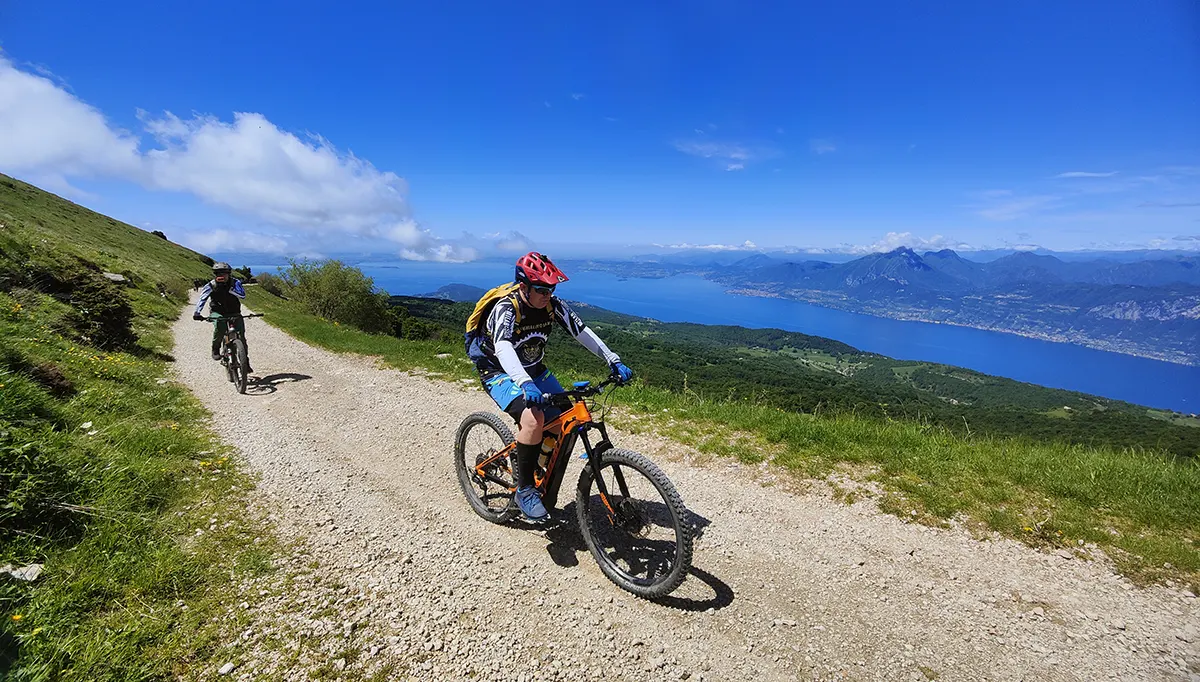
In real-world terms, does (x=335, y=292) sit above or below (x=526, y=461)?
above

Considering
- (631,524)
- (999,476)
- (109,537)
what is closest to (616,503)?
(631,524)

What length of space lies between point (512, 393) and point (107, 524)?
3.70 m

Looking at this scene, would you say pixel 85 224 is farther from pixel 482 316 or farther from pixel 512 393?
pixel 512 393

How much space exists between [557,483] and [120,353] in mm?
13037

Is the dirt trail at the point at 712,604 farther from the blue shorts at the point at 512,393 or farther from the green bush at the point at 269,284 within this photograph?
the green bush at the point at 269,284

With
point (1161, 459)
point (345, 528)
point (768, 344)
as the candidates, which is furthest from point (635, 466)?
point (768, 344)

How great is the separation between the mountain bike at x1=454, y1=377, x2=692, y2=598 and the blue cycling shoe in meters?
0.07

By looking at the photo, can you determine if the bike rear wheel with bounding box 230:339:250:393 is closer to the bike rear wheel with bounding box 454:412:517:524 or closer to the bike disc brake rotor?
the bike rear wheel with bounding box 454:412:517:524

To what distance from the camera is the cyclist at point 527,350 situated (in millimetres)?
4625

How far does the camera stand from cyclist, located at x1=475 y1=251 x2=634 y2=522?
4.62 metres

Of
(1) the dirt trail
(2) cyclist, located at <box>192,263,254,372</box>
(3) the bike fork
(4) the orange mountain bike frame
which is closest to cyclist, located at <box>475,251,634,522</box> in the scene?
(4) the orange mountain bike frame

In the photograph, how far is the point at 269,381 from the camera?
458 inches

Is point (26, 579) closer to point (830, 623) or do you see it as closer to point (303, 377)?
point (830, 623)

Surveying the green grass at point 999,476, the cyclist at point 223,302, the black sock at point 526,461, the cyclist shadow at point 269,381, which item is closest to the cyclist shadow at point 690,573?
the black sock at point 526,461
